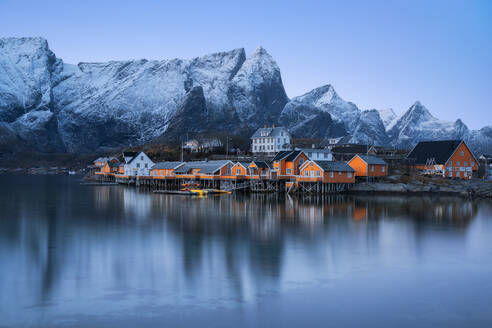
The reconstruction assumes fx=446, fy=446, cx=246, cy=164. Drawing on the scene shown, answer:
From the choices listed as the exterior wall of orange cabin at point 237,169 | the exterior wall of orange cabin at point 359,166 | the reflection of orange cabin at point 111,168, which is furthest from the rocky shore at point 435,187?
the reflection of orange cabin at point 111,168

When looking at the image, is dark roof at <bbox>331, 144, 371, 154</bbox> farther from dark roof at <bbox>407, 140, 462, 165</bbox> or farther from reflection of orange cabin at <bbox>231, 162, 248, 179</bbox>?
reflection of orange cabin at <bbox>231, 162, 248, 179</bbox>

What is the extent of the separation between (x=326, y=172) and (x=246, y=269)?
3639 cm

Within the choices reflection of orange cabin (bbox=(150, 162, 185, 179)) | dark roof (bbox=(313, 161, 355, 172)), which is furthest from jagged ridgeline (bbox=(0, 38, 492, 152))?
dark roof (bbox=(313, 161, 355, 172))

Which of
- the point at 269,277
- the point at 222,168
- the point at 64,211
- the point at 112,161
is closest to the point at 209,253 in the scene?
the point at 269,277

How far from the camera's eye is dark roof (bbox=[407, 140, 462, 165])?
59156 mm

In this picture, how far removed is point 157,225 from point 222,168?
3062 cm

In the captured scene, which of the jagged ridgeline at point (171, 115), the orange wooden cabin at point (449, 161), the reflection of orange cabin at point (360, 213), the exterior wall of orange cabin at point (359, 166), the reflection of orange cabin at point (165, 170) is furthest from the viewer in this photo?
the jagged ridgeline at point (171, 115)

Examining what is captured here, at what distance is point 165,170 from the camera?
2788 inches

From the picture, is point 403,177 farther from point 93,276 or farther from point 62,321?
point 62,321

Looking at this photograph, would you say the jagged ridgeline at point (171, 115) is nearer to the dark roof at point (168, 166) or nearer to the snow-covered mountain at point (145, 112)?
the snow-covered mountain at point (145, 112)

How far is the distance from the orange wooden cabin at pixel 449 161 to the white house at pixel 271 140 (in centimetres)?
2991

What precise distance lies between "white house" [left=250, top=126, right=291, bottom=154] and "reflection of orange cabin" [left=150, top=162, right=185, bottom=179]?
2215 cm

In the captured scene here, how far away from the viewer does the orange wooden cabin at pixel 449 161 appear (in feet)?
192

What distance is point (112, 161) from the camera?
300 ft
